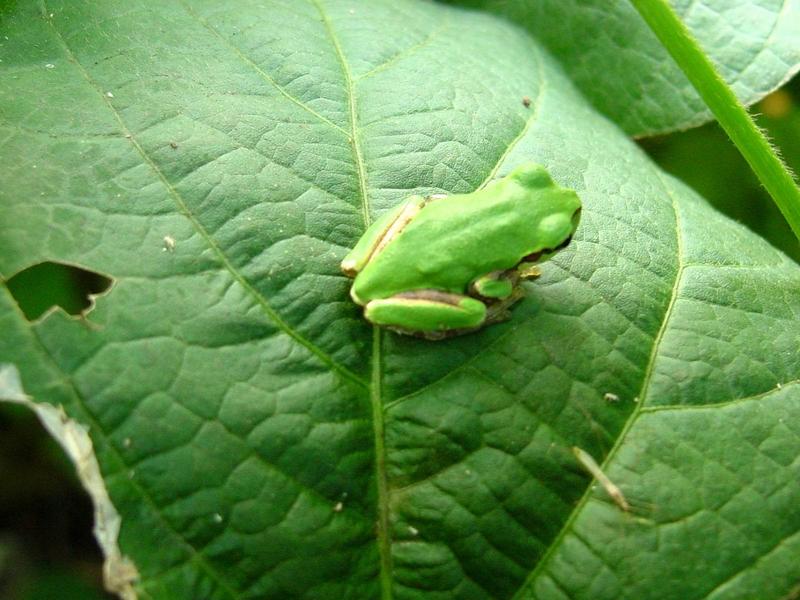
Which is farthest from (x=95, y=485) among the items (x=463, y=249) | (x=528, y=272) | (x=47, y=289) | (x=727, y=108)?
(x=727, y=108)

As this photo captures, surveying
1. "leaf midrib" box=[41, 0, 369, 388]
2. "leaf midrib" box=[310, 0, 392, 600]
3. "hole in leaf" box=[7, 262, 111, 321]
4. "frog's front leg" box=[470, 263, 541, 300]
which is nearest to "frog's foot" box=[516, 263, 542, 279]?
"frog's front leg" box=[470, 263, 541, 300]

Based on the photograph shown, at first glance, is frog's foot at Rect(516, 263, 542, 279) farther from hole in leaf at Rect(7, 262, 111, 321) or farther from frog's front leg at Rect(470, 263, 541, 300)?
hole in leaf at Rect(7, 262, 111, 321)

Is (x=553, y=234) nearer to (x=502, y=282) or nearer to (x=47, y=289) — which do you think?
(x=502, y=282)

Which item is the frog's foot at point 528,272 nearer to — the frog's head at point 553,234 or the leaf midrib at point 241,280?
the frog's head at point 553,234

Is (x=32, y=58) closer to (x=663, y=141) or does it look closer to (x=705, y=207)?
(x=705, y=207)

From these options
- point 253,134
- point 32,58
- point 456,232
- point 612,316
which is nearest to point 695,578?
point 612,316

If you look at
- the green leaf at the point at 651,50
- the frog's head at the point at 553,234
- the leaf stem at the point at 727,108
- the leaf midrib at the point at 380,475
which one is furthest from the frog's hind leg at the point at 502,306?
the green leaf at the point at 651,50
